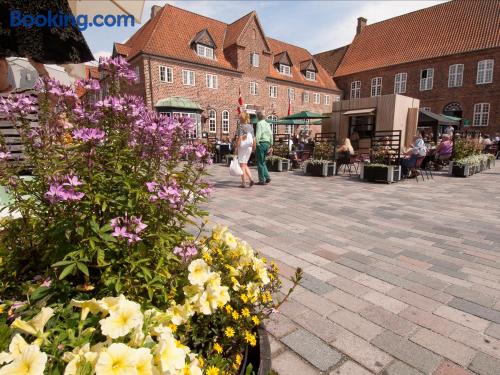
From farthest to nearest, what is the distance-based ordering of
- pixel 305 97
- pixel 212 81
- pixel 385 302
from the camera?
1. pixel 305 97
2. pixel 212 81
3. pixel 385 302

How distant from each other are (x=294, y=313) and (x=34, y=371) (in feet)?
6.62

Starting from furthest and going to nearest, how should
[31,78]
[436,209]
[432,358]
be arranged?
[436,209]
[31,78]
[432,358]

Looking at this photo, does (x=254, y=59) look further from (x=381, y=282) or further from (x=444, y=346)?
(x=444, y=346)

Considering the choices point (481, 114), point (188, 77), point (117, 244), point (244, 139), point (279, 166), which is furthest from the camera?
point (481, 114)

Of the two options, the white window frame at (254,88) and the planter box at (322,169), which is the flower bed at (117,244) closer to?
the planter box at (322,169)

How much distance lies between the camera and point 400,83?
1256 inches

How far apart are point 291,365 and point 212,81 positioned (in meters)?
27.7

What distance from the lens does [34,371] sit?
0.86 m

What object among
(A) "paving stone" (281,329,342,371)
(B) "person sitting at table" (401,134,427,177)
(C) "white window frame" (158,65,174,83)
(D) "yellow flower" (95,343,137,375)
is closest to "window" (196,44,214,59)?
(C) "white window frame" (158,65,174,83)

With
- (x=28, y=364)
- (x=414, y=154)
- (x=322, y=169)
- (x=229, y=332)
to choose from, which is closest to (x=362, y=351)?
(x=229, y=332)

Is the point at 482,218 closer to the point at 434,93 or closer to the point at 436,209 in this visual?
the point at 436,209

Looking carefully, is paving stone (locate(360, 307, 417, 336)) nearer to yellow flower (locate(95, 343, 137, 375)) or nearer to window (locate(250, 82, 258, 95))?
yellow flower (locate(95, 343, 137, 375))

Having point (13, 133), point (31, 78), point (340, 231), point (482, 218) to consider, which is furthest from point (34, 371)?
point (482, 218)

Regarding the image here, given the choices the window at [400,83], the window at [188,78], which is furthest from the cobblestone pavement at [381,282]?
the window at [400,83]
